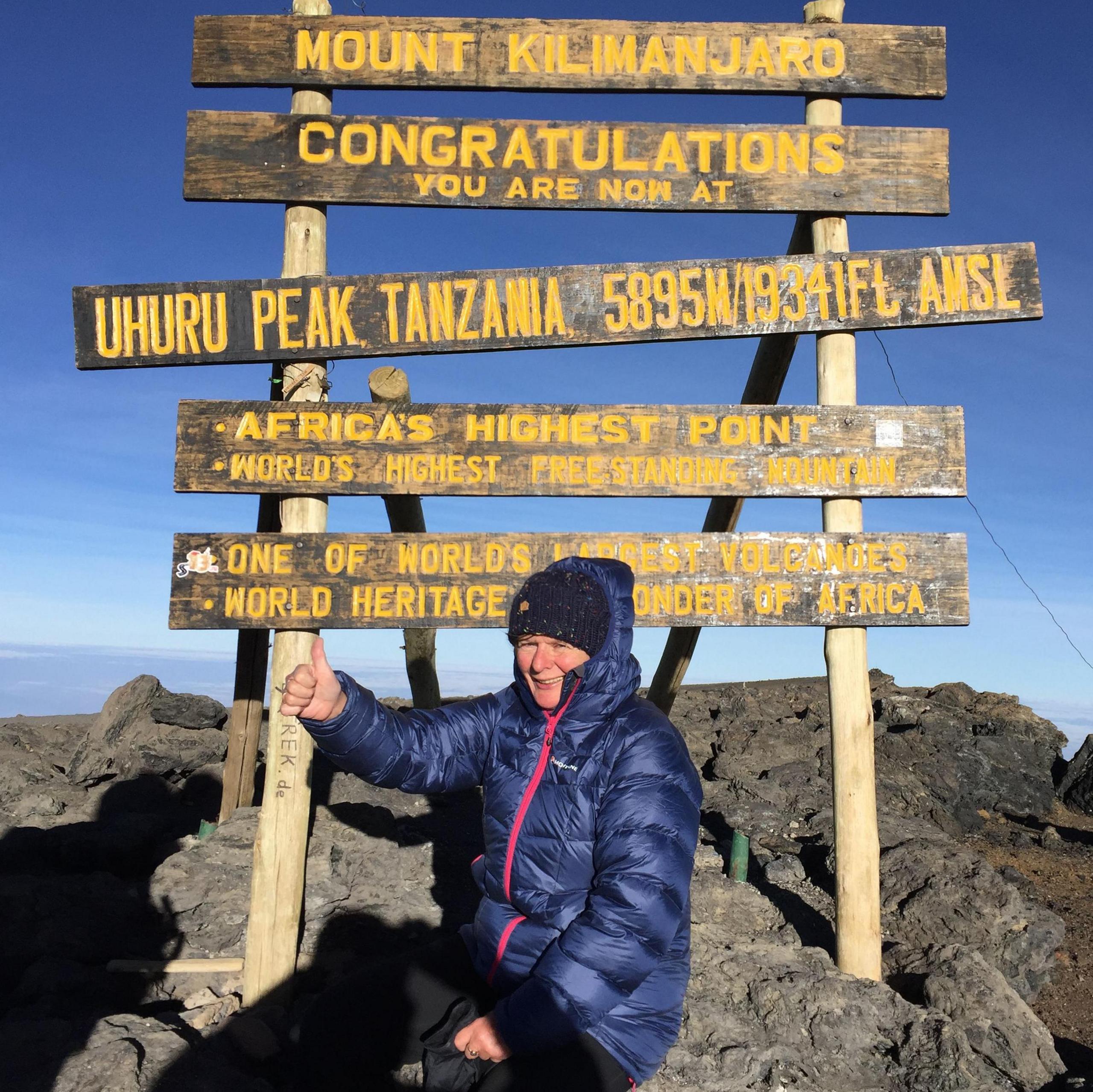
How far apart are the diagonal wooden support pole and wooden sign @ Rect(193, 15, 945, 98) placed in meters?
0.94

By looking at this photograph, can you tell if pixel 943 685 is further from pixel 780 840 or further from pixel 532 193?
pixel 532 193

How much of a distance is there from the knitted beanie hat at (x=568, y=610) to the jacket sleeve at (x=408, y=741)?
0.48m

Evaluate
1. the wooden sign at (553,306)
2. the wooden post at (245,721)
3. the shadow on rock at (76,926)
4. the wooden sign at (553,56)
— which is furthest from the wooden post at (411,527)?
the shadow on rock at (76,926)

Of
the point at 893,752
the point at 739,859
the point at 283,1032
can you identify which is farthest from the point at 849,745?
the point at 893,752

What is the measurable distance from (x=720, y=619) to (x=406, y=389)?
2380 mm

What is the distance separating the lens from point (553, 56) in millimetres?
5727

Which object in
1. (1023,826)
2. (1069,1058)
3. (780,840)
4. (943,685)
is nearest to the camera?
(1069,1058)

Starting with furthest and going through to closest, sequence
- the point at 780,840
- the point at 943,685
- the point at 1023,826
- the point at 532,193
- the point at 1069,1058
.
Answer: the point at 943,685 → the point at 1023,826 → the point at 780,840 → the point at 532,193 → the point at 1069,1058

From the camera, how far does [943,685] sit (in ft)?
42.5

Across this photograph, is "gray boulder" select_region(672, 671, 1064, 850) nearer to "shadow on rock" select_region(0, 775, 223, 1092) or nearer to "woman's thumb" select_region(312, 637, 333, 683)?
"shadow on rock" select_region(0, 775, 223, 1092)

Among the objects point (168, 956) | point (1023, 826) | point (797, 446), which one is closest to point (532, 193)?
point (797, 446)

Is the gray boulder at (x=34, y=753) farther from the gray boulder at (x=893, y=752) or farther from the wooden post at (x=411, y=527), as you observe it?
the gray boulder at (x=893, y=752)

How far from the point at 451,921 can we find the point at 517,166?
14.7 feet

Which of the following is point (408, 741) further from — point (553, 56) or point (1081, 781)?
point (1081, 781)
